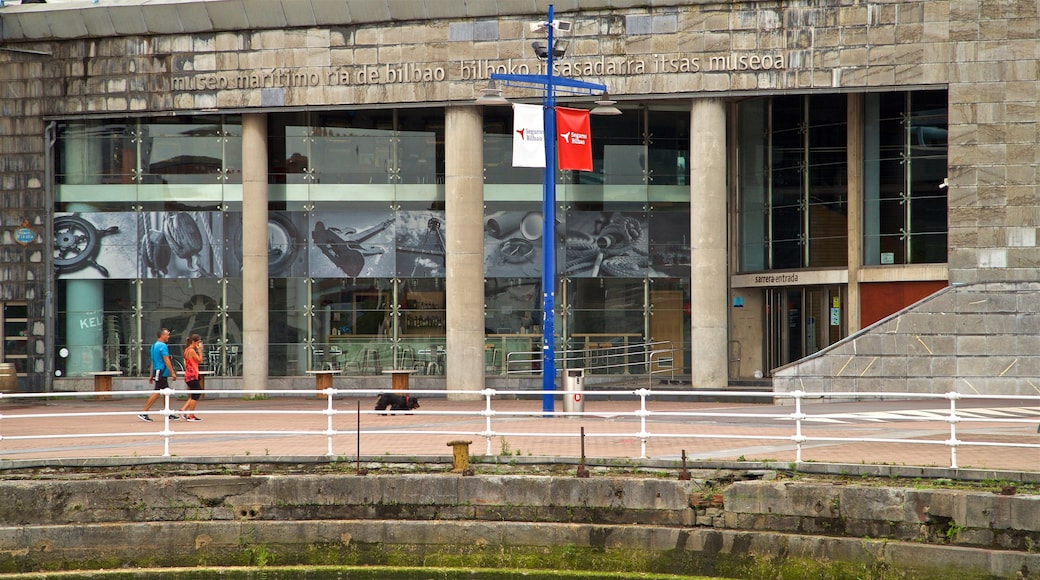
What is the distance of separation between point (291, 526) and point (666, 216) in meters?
20.4

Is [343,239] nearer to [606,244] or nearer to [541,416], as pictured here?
[606,244]

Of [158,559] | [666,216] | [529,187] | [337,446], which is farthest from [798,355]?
[158,559]

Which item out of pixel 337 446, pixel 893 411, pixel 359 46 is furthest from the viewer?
pixel 359 46

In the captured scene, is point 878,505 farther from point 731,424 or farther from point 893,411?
point 893,411

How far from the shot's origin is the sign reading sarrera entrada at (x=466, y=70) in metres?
30.2

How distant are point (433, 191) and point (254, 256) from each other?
5201 mm

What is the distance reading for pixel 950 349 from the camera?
2839 cm

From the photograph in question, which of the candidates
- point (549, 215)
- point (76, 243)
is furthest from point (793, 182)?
point (76, 243)

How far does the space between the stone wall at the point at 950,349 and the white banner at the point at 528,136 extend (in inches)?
334

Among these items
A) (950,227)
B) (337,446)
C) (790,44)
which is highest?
(790,44)

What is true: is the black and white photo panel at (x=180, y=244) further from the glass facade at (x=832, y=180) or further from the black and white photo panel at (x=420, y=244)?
the glass facade at (x=832, y=180)

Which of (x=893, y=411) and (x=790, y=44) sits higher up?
(x=790, y=44)

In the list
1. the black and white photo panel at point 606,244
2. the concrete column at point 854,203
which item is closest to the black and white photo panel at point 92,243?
the black and white photo panel at point 606,244

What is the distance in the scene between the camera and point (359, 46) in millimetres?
31641
